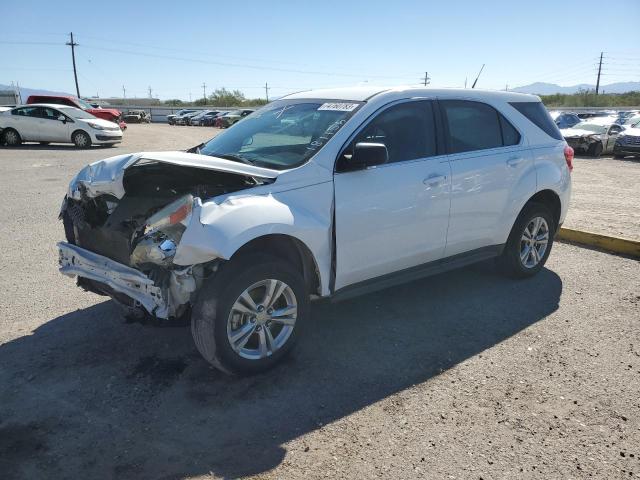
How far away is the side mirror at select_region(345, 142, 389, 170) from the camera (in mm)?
3609

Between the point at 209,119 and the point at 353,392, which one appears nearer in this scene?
the point at 353,392

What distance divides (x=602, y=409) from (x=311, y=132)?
2.78 metres

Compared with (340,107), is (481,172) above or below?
below

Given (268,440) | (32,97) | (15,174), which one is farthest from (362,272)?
(32,97)

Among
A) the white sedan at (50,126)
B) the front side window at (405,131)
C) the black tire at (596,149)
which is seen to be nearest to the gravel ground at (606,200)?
the black tire at (596,149)

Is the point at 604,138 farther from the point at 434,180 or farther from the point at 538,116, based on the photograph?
the point at 434,180

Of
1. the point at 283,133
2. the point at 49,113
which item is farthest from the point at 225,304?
the point at 49,113

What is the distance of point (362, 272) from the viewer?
12.9 feet

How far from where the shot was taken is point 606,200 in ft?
32.5

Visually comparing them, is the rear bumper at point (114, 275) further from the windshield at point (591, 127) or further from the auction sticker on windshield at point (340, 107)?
the windshield at point (591, 127)

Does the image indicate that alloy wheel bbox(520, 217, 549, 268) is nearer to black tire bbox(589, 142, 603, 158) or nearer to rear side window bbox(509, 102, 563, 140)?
rear side window bbox(509, 102, 563, 140)

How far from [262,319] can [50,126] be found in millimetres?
18726

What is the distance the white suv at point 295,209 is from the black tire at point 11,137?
17970 millimetres

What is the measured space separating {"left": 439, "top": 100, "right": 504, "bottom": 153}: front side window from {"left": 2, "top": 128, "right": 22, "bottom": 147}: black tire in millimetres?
19287
